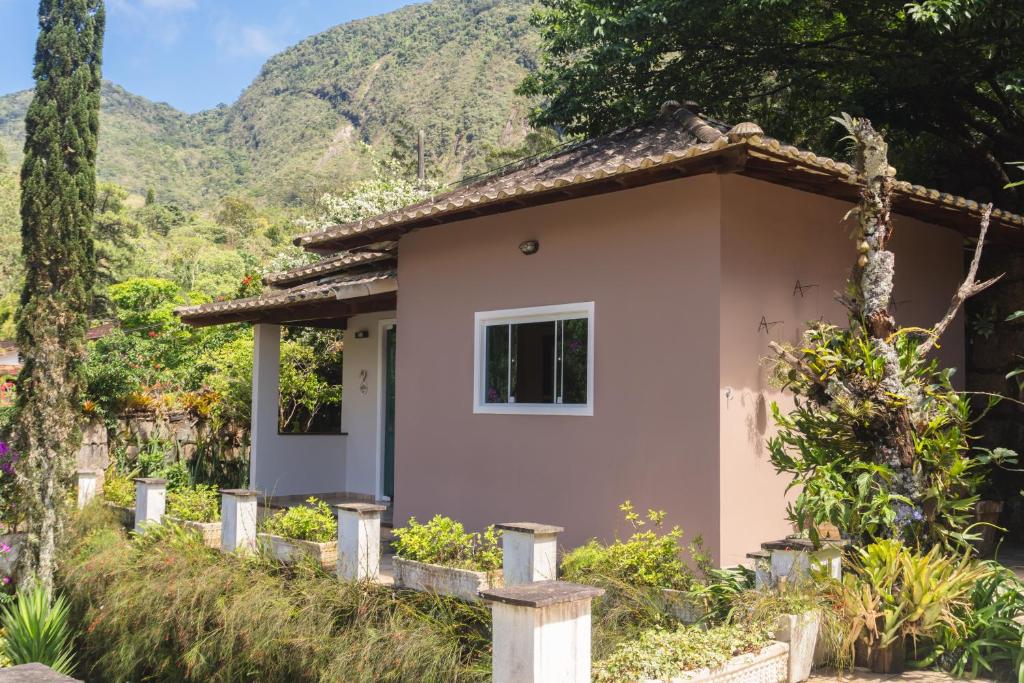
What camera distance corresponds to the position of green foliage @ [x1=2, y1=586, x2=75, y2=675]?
28.4ft

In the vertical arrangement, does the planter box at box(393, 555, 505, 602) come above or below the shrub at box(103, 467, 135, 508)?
below

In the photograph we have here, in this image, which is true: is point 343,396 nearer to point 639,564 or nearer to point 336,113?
point 639,564

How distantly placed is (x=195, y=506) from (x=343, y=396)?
3.87m

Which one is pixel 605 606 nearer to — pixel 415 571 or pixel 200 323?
pixel 415 571

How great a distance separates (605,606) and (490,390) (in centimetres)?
328

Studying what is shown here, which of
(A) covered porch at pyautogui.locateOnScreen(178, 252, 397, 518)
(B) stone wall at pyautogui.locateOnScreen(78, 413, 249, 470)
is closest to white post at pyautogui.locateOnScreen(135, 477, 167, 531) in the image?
(A) covered porch at pyautogui.locateOnScreen(178, 252, 397, 518)

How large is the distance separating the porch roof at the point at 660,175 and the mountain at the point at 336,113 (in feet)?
138

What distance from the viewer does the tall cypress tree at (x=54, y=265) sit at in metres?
9.72

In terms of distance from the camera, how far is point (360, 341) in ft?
43.3

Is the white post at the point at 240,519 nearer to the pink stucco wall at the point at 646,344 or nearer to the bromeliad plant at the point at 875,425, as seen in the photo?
the pink stucco wall at the point at 646,344

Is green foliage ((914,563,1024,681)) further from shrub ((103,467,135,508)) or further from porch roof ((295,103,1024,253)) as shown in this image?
shrub ((103,467,135,508))

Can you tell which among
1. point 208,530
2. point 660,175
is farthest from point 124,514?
point 660,175

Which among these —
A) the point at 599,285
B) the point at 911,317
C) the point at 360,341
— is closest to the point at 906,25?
the point at 911,317

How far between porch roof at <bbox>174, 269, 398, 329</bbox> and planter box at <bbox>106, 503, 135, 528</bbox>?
2.85 metres
